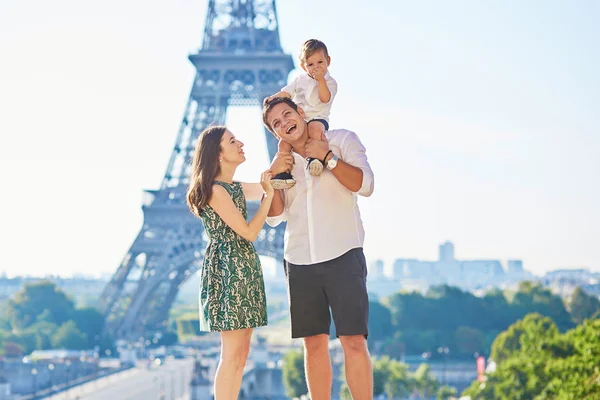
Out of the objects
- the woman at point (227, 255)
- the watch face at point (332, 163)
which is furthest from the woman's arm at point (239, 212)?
the watch face at point (332, 163)

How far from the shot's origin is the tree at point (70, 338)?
190ft

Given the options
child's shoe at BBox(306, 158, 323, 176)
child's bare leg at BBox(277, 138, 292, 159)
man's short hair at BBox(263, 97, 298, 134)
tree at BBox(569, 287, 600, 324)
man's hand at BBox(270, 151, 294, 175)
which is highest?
tree at BBox(569, 287, 600, 324)

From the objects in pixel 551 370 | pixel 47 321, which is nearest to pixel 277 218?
pixel 551 370

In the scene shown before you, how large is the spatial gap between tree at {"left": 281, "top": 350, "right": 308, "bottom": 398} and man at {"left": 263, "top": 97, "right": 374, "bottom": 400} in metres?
39.1

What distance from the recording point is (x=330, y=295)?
6.82 m

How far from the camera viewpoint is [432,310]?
68.1m

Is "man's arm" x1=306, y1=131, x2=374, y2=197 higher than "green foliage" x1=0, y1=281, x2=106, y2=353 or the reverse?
the reverse

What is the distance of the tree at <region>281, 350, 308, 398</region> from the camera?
45781 millimetres

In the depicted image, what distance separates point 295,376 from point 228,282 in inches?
1563

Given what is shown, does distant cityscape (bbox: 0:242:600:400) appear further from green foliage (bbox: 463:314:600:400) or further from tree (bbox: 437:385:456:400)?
green foliage (bbox: 463:314:600:400)

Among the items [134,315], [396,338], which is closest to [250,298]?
[134,315]

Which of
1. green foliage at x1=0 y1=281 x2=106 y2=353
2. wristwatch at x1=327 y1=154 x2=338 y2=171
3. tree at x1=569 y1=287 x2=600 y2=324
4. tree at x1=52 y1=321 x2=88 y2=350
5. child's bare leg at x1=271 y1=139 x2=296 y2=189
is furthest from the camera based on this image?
tree at x1=569 y1=287 x2=600 y2=324

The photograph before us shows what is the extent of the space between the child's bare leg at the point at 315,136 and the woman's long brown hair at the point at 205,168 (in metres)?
0.54

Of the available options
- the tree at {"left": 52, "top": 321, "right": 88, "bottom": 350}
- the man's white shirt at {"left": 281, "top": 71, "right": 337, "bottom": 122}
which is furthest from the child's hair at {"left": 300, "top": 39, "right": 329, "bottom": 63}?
the tree at {"left": 52, "top": 321, "right": 88, "bottom": 350}
